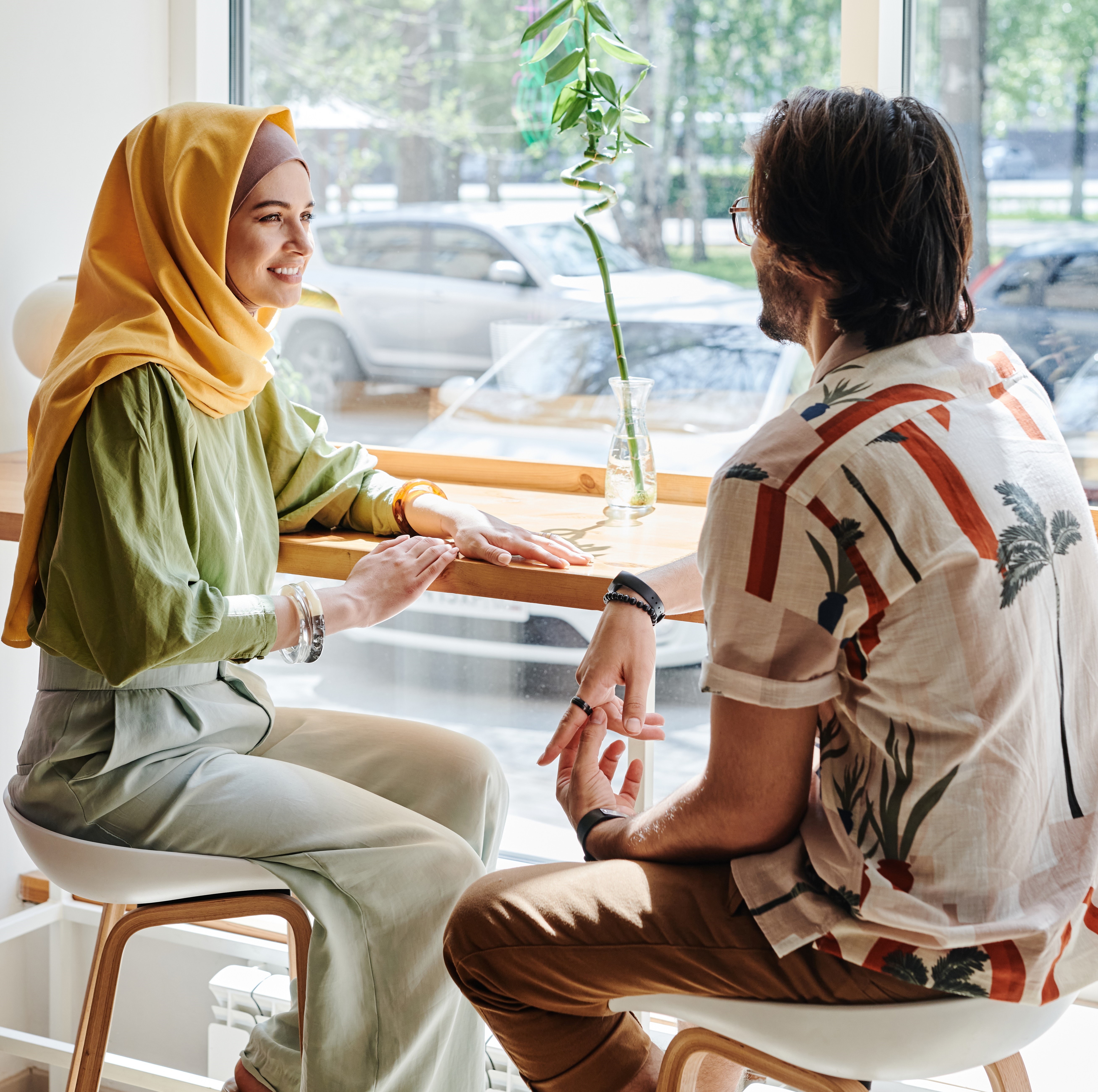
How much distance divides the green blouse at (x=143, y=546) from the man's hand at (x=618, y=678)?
38cm

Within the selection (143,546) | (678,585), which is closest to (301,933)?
(143,546)

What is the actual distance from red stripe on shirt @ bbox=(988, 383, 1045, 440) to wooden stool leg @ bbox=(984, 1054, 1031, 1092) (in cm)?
63

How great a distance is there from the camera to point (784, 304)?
1149 millimetres

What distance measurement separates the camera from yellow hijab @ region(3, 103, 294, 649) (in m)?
1.41

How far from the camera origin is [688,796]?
1.06 meters

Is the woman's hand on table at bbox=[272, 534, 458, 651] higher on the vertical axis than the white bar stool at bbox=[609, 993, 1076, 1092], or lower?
higher

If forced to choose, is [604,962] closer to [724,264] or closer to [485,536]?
[485,536]

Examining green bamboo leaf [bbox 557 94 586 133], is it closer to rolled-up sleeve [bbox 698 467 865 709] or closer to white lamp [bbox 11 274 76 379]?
white lamp [bbox 11 274 76 379]

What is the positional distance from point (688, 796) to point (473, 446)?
1.44 meters

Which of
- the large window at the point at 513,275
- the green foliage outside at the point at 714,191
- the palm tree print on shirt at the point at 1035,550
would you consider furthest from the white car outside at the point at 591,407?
the palm tree print on shirt at the point at 1035,550

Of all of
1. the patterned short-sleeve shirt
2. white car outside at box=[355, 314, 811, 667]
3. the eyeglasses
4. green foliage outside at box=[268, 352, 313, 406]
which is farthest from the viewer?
green foliage outside at box=[268, 352, 313, 406]

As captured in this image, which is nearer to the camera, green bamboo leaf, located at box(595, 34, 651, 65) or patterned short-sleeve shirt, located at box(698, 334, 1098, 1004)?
patterned short-sleeve shirt, located at box(698, 334, 1098, 1004)

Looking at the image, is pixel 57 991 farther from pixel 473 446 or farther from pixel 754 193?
pixel 754 193

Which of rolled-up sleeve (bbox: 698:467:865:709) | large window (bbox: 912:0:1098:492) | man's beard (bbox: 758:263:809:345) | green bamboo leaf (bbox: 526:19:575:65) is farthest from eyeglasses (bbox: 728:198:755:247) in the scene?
large window (bbox: 912:0:1098:492)
